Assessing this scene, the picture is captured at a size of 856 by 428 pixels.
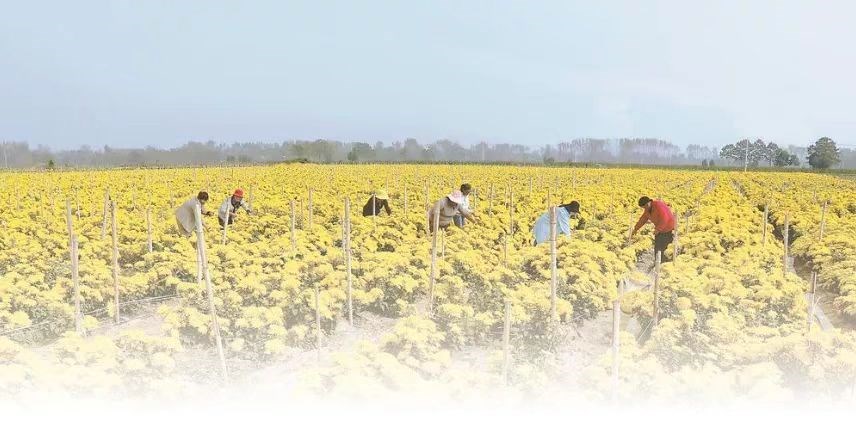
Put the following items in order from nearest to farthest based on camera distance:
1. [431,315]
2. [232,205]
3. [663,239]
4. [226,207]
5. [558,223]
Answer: [431,315] → [558,223] → [663,239] → [226,207] → [232,205]

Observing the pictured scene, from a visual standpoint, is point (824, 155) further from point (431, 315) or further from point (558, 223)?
point (431, 315)

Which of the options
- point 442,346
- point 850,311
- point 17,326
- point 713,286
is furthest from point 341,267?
point 850,311

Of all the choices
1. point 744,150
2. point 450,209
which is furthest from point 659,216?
point 744,150

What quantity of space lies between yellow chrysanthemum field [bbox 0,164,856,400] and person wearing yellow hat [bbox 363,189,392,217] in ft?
1.62

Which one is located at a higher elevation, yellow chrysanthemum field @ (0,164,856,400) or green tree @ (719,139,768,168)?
green tree @ (719,139,768,168)

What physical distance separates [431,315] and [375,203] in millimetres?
5861

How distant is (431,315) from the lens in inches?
250

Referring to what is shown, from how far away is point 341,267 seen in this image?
749 centimetres

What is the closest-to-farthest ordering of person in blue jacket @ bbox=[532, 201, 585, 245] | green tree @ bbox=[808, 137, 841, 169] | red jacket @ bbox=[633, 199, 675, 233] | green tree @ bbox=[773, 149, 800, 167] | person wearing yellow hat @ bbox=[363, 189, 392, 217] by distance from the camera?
person in blue jacket @ bbox=[532, 201, 585, 245] → red jacket @ bbox=[633, 199, 675, 233] → person wearing yellow hat @ bbox=[363, 189, 392, 217] → green tree @ bbox=[808, 137, 841, 169] → green tree @ bbox=[773, 149, 800, 167]

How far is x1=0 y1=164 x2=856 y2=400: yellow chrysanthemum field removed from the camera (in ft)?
14.0

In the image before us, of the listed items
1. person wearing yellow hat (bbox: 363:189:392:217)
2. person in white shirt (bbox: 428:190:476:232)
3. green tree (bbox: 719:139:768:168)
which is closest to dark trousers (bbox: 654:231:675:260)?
person in white shirt (bbox: 428:190:476:232)

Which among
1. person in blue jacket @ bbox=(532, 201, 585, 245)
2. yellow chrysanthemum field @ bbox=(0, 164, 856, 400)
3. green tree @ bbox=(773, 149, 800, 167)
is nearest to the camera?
yellow chrysanthemum field @ bbox=(0, 164, 856, 400)

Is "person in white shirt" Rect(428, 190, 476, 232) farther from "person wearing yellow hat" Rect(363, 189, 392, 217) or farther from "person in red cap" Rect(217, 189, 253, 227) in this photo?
"person in red cap" Rect(217, 189, 253, 227)

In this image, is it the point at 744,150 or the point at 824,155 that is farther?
the point at 744,150
